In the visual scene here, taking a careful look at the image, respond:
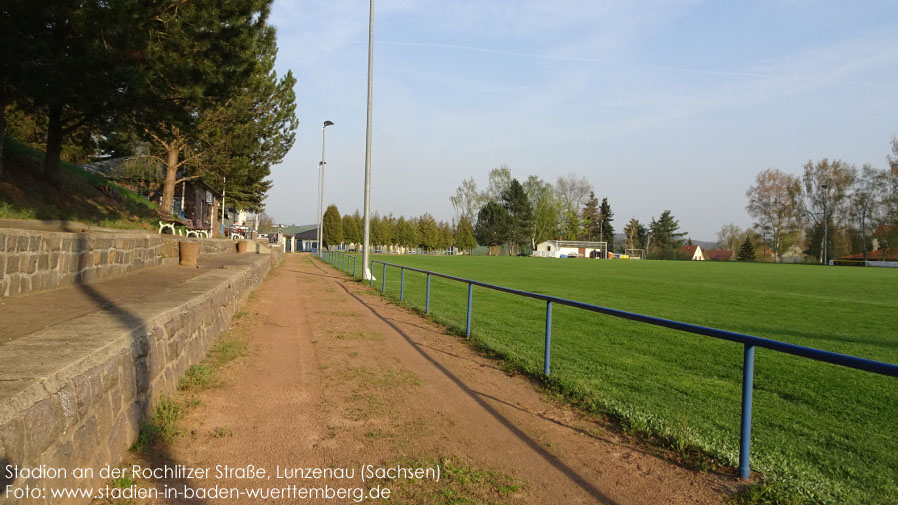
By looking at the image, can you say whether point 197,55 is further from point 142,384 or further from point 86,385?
point 86,385

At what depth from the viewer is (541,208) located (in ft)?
363

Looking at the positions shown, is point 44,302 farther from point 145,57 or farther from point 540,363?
point 145,57

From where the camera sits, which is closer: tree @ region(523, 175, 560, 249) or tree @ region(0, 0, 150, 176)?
tree @ region(0, 0, 150, 176)

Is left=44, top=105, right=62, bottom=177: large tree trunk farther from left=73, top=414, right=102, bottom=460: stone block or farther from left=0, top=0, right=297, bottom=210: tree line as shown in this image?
left=73, top=414, right=102, bottom=460: stone block

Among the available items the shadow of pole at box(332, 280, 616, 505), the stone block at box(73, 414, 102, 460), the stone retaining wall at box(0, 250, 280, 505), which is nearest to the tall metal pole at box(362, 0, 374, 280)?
the shadow of pole at box(332, 280, 616, 505)

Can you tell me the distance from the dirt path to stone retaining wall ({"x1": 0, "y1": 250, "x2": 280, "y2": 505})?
1.45 feet

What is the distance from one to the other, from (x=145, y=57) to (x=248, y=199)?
125 ft

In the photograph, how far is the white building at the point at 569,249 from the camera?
4173 inches

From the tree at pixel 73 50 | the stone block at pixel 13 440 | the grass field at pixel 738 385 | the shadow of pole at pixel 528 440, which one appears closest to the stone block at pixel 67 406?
the stone block at pixel 13 440

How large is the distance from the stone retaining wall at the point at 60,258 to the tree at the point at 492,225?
101842mm

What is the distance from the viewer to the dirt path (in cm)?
344

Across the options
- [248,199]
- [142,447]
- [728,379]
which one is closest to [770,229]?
[248,199]

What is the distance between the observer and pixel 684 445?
4.18 metres

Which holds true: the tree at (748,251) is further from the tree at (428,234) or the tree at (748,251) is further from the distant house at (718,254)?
the tree at (428,234)
